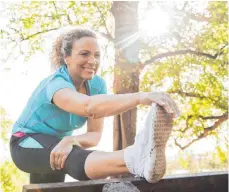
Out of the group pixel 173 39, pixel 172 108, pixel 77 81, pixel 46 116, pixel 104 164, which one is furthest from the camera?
pixel 173 39

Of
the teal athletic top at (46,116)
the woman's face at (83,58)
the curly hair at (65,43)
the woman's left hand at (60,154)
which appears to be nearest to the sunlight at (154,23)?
the curly hair at (65,43)

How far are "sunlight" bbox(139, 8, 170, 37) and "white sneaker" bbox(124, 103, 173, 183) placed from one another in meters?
5.34

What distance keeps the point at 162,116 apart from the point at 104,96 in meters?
0.33

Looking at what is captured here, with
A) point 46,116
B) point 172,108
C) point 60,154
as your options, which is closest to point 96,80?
point 46,116

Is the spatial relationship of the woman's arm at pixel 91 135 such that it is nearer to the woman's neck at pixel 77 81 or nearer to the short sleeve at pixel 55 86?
the woman's neck at pixel 77 81

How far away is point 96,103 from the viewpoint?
1904mm

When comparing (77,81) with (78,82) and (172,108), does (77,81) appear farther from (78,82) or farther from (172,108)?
(172,108)

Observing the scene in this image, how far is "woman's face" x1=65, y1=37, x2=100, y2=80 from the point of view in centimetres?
244

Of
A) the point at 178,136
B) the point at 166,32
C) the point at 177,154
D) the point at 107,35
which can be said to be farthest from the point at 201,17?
the point at 177,154

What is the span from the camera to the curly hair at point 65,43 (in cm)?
251

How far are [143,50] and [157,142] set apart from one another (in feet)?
19.0

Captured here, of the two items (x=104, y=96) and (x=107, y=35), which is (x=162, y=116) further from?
(x=107, y=35)

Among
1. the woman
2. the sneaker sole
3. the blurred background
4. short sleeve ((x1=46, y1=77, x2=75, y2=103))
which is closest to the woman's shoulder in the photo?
the woman

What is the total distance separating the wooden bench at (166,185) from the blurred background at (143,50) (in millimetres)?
4282
